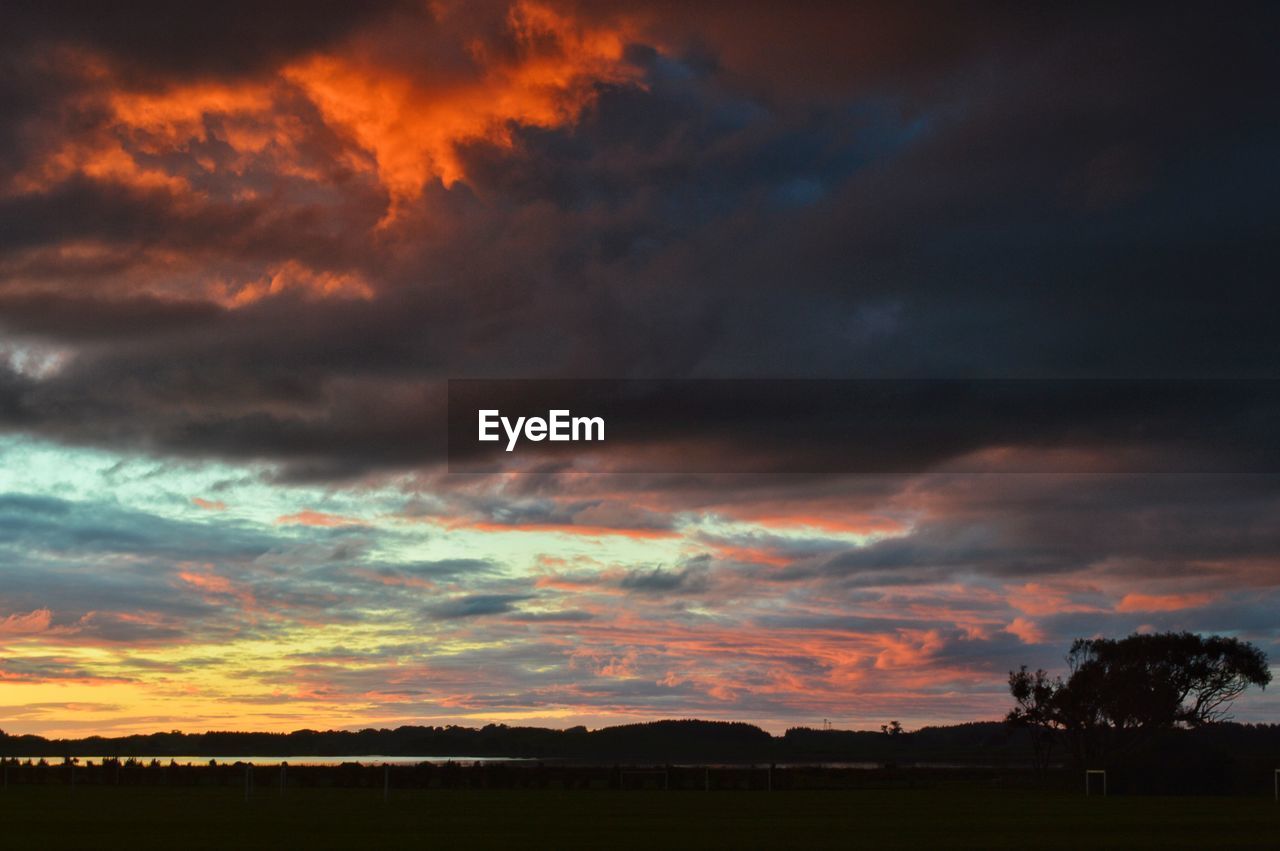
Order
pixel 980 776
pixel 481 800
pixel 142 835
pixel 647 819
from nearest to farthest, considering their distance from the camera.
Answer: pixel 142 835
pixel 647 819
pixel 481 800
pixel 980 776

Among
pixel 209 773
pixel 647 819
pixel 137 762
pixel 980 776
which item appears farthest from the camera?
pixel 980 776

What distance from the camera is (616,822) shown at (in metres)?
40.2

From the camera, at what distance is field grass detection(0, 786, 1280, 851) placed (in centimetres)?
3212

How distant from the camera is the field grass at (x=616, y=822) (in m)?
32.1

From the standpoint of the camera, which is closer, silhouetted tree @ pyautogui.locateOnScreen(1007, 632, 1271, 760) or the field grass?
the field grass

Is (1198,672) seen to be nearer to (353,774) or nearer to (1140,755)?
(1140,755)

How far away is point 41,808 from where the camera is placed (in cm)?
4962

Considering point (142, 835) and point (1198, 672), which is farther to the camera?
point (1198, 672)

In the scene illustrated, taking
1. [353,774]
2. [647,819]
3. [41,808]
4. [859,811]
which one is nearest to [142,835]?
[647,819]

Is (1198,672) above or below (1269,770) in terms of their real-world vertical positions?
above

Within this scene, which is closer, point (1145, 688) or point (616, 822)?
point (616, 822)

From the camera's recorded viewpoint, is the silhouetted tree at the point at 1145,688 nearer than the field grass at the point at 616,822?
No

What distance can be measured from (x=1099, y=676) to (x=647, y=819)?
58111 millimetres

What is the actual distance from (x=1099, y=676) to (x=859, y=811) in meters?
48.2
